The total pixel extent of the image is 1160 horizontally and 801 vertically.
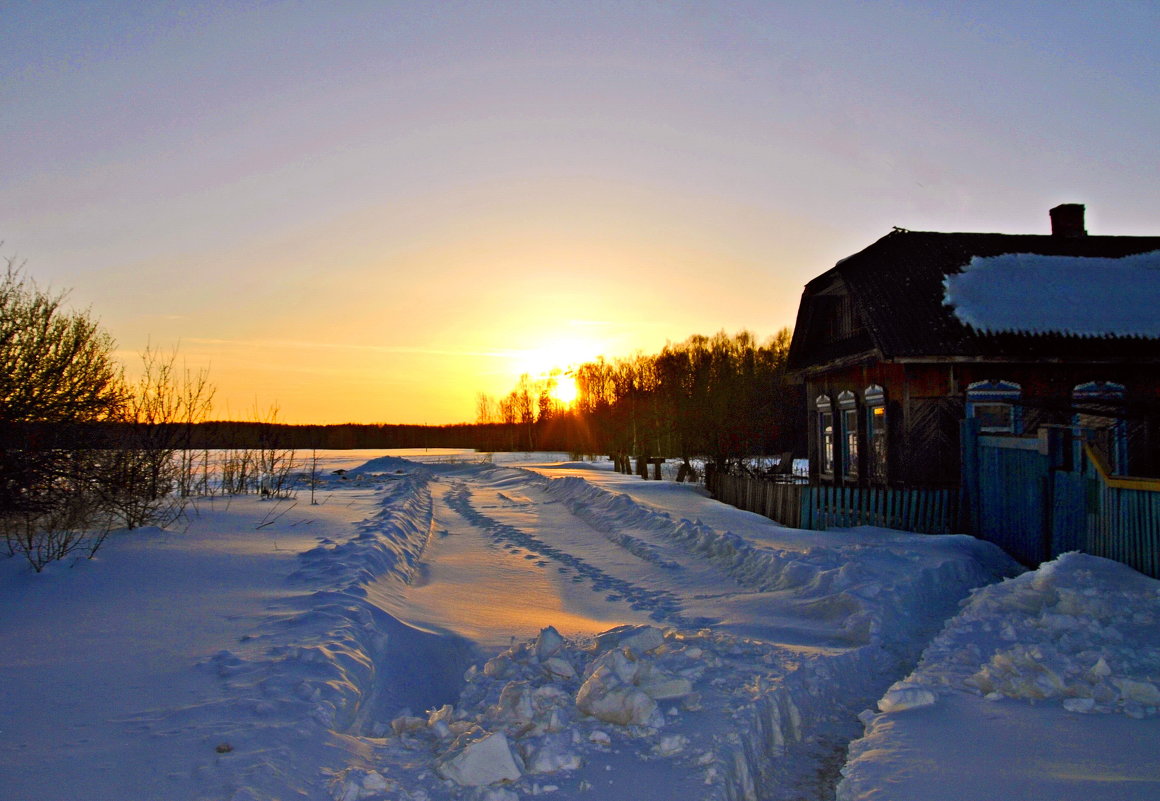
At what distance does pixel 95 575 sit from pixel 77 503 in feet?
A: 7.14

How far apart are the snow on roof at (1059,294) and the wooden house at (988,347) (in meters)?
0.03

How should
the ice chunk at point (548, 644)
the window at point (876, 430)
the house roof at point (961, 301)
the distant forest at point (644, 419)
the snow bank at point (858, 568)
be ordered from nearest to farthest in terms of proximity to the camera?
1. the ice chunk at point (548, 644)
2. the snow bank at point (858, 568)
3. the house roof at point (961, 301)
4. the window at point (876, 430)
5. the distant forest at point (644, 419)

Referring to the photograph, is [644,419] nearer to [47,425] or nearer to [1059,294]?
[1059,294]

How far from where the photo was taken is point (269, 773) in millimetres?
3861

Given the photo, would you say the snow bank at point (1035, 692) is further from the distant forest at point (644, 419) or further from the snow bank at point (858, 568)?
the distant forest at point (644, 419)

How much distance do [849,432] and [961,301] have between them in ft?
13.5

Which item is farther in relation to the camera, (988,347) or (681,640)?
(988,347)

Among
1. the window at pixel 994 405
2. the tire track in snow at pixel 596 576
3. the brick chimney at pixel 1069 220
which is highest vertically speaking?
the brick chimney at pixel 1069 220

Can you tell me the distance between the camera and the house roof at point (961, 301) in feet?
47.3

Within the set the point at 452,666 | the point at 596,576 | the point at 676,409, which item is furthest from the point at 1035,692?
the point at 676,409

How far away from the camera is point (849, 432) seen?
18156 mm

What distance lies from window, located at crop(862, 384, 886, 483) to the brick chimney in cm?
734

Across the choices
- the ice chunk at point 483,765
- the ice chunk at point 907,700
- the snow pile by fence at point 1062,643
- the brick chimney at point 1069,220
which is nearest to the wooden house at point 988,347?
the brick chimney at point 1069,220

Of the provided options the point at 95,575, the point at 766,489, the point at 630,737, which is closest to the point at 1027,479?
the point at 766,489
